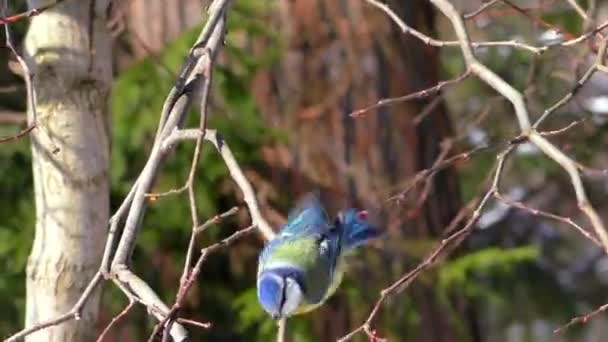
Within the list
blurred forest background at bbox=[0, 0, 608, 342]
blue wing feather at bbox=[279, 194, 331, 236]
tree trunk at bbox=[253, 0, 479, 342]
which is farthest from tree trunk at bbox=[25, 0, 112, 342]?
tree trunk at bbox=[253, 0, 479, 342]

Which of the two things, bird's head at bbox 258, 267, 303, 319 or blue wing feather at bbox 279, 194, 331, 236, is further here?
blue wing feather at bbox 279, 194, 331, 236

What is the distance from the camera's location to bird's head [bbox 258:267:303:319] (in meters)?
1.33

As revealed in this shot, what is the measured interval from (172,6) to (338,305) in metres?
0.98

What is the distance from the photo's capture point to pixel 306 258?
1.39m

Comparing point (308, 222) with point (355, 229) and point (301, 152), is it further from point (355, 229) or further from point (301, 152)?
point (301, 152)

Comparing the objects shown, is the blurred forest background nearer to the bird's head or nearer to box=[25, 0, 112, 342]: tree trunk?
box=[25, 0, 112, 342]: tree trunk

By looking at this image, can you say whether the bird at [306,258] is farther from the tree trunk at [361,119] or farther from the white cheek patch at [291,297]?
the tree trunk at [361,119]

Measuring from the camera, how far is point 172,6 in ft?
11.1

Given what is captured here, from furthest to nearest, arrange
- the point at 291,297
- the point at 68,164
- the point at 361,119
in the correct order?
the point at 361,119
the point at 68,164
the point at 291,297

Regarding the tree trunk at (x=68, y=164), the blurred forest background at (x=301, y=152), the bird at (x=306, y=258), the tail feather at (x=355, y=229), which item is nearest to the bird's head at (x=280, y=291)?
the bird at (x=306, y=258)

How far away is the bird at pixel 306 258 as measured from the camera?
1.34 meters

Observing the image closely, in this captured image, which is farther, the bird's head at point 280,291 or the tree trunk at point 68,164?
the tree trunk at point 68,164

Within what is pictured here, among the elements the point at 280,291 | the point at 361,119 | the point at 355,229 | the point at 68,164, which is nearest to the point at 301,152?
the point at 361,119

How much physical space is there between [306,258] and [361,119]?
1739mm
